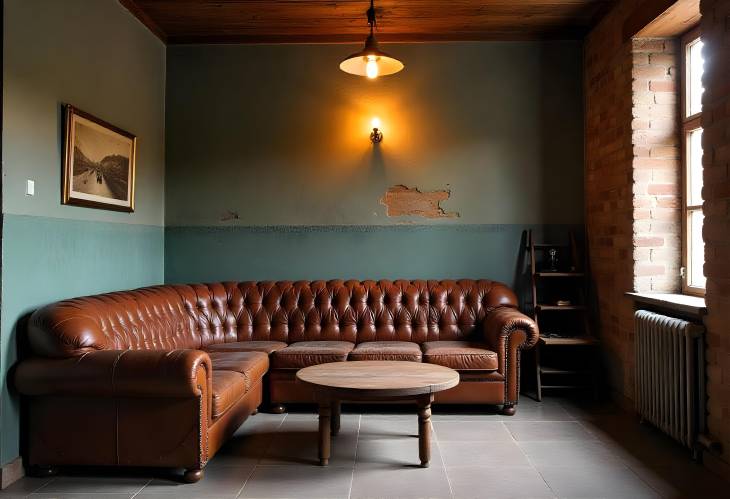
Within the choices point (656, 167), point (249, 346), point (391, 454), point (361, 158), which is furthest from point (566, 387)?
point (361, 158)

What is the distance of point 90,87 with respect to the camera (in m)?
4.07

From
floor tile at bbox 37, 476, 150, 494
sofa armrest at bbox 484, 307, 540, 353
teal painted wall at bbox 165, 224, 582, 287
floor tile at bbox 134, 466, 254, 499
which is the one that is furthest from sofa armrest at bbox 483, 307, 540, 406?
floor tile at bbox 37, 476, 150, 494

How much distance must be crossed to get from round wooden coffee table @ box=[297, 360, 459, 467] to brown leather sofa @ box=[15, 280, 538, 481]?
23.1 inches

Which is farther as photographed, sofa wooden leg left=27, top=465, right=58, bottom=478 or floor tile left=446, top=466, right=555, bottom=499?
sofa wooden leg left=27, top=465, right=58, bottom=478

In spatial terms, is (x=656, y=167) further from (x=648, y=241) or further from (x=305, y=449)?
(x=305, y=449)

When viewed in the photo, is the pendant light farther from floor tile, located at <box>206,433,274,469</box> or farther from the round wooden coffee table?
floor tile, located at <box>206,433,274,469</box>

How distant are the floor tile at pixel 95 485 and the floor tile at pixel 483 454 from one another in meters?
1.71

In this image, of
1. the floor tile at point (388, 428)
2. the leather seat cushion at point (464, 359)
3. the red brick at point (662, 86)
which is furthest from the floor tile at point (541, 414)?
the red brick at point (662, 86)

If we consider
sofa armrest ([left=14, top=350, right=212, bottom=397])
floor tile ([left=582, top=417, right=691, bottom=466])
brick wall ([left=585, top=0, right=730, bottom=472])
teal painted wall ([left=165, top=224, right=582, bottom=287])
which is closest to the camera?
sofa armrest ([left=14, top=350, right=212, bottom=397])

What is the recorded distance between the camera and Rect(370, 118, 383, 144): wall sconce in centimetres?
541

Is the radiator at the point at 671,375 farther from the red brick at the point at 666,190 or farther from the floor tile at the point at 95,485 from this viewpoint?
the floor tile at the point at 95,485

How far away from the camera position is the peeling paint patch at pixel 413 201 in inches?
214

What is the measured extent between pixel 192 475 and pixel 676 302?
305cm

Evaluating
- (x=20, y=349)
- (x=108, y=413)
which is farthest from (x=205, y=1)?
(x=108, y=413)
